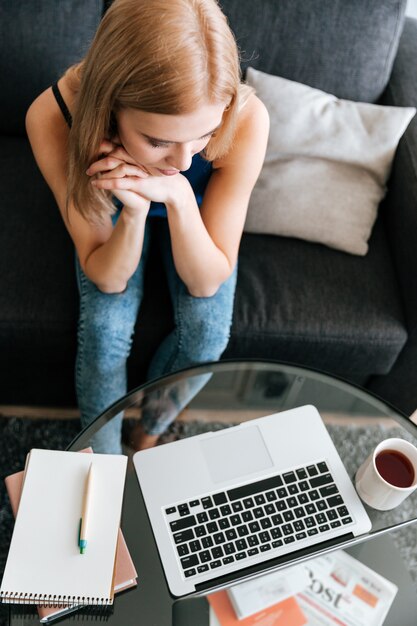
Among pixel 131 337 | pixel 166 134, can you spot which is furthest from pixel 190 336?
pixel 166 134

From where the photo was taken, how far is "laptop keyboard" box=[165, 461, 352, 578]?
0.96 m

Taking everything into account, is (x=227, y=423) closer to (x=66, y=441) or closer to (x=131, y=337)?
(x=131, y=337)

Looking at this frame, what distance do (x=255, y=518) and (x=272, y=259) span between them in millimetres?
668

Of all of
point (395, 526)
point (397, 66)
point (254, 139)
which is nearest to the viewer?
point (395, 526)

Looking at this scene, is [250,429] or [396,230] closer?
[250,429]

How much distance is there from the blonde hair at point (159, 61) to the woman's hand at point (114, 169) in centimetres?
6

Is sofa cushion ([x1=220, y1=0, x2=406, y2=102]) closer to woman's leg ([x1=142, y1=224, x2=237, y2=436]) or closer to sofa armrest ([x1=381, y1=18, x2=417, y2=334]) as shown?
sofa armrest ([x1=381, y1=18, x2=417, y2=334])

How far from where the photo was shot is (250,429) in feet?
3.69

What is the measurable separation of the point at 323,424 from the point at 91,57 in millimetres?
792

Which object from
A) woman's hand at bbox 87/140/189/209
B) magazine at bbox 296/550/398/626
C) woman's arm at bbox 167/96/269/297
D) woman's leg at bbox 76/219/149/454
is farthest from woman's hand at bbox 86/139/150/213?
magazine at bbox 296/550/398/626

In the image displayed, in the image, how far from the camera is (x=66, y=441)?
151 cm

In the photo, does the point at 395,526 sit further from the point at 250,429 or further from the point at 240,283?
the point at 240,283

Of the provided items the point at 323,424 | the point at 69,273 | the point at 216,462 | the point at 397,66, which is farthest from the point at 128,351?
the point at 397,66

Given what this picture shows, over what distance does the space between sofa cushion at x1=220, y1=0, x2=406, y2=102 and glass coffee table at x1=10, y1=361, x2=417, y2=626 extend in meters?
0.81
